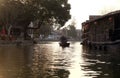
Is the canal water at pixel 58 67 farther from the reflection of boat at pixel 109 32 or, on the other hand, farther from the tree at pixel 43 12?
the tree at pixel 43 12

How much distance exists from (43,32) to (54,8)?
57002 millimetres

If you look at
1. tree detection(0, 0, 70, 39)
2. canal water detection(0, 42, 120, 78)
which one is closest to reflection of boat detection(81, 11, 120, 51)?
canal water detection(0, 42, 120, 78)

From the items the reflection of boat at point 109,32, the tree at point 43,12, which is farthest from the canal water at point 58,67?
the tree at point 43,12

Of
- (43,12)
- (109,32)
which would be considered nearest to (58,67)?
(109,32)

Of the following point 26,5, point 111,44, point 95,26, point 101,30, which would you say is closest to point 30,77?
point 111,44

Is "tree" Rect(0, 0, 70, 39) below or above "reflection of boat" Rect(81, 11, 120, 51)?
above

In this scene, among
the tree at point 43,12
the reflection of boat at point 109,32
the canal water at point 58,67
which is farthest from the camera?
the tree at point 43,12

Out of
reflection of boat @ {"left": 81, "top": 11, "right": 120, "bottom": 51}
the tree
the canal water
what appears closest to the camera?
the canal water

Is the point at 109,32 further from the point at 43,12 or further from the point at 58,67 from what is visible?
the point at 43,12

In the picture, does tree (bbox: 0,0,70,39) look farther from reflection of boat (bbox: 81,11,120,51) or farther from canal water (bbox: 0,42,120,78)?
canal water (bbox: 0,42,120,78)

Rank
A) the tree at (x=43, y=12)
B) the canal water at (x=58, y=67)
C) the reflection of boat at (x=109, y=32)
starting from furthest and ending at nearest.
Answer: the tree at (x=43, y=12) → the reflection of boat at (x=109, y=32) → the canal water at (x=58, y=67)

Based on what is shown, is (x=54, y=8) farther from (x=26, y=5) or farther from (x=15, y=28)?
(x=15, y=28)

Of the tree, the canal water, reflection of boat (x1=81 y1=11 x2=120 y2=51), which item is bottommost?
the canal water

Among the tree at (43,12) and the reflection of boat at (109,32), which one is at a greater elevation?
the tree at (43,12)
